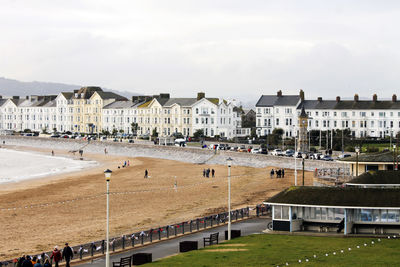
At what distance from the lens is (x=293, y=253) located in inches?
1070

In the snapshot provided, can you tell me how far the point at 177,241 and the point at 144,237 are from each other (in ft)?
5.43

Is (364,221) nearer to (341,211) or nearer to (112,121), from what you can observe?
(341,211)

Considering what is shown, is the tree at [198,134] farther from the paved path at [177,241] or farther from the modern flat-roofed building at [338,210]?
the modern flat-roofed building at [338,210]

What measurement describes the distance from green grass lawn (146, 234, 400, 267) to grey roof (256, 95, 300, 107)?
3630 inches

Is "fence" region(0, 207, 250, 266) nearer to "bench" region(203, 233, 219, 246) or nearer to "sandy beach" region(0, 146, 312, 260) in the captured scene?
"bench" region(203, 233, 219, 246)

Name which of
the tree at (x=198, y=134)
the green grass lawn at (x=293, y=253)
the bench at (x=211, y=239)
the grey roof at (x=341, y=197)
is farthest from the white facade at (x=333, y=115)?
the bench at (x=211, y=239)

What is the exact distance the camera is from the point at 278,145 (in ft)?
336

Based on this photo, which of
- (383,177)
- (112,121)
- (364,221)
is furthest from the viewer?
(112,121)

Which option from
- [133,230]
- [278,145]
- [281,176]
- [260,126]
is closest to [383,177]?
[133,230]

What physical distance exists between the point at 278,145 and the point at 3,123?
103366mm

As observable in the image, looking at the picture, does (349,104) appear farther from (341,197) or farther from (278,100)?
(341,197)

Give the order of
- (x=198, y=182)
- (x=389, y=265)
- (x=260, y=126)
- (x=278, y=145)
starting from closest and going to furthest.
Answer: (x=389, y=265) < (x=198, y=182) < (x=278, y=145) < (x=260, y=126)

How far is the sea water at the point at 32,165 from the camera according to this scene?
7676cm

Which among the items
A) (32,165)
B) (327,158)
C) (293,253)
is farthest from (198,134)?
(293,253)
